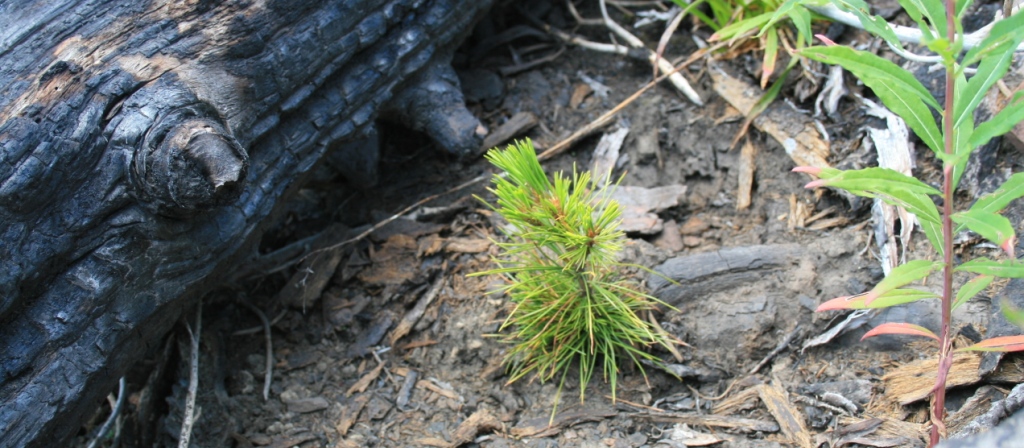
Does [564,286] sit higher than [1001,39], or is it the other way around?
[1001,39]

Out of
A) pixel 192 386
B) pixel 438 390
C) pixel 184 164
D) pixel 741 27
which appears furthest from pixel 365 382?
pixel 741 27

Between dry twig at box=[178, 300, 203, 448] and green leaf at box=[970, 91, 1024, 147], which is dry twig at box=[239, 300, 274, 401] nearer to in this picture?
dry twig at box=[178, 300, 203, 448]

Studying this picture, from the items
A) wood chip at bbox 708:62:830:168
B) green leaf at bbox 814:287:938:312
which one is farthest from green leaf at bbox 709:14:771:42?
green leaf at bbox 814:287:938:312

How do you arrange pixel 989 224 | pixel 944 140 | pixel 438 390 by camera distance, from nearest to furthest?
pixel 989 224, pixel 944 140, pixel 438 390

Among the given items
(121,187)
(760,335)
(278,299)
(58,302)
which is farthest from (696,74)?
(58,302)

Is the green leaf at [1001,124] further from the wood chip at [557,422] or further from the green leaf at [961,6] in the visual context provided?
the wood chip at [557,422]

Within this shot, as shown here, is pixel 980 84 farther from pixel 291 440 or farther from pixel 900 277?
pixel 291 440

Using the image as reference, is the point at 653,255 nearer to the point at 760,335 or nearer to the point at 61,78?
the point at 760,335
